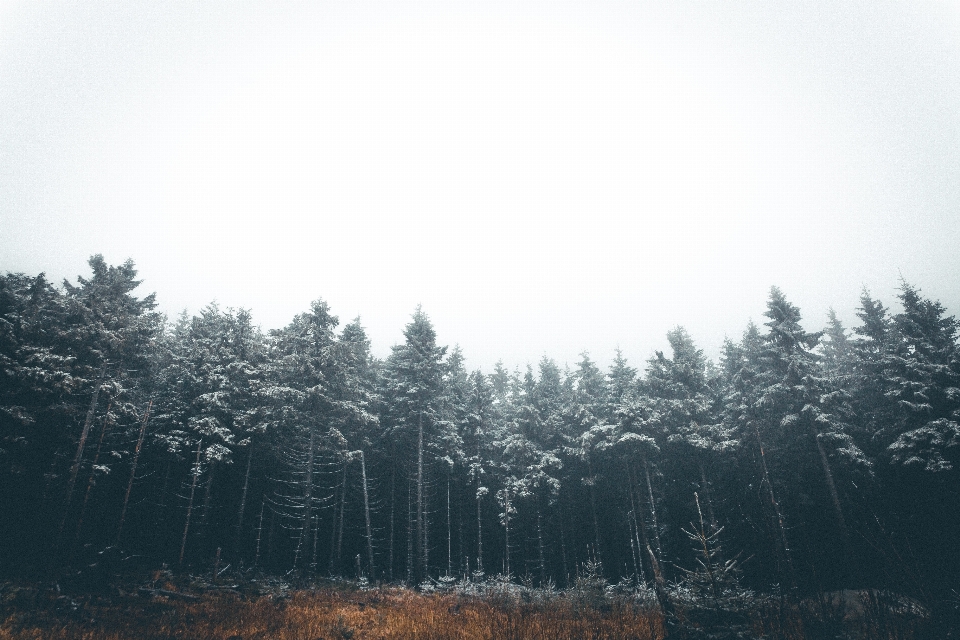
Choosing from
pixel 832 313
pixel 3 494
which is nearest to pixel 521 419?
pixel 3 494

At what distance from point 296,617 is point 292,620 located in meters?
0.40


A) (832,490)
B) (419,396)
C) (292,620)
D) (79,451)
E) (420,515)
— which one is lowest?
(292,620)

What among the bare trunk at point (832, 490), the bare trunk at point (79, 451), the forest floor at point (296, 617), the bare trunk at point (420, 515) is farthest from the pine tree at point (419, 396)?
the bare trunk at point (832, 490)

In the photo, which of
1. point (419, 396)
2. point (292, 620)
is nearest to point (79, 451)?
point (292, 620)

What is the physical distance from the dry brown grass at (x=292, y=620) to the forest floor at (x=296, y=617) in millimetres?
33

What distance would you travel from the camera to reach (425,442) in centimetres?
3075

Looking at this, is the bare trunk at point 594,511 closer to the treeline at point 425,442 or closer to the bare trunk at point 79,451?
the treeline at point 425,442

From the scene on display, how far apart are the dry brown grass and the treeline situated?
430 cm

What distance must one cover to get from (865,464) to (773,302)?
10.2 metres

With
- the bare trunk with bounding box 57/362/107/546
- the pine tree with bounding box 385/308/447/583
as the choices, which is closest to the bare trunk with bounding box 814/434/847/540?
the pine tree with bounding box 385/308/447/583

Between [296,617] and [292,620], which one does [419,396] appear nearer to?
[296,617]

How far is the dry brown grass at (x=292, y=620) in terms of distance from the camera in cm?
1210

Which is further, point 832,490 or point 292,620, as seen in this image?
point 832,490

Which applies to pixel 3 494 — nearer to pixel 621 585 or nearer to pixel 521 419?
pixel 521 419
